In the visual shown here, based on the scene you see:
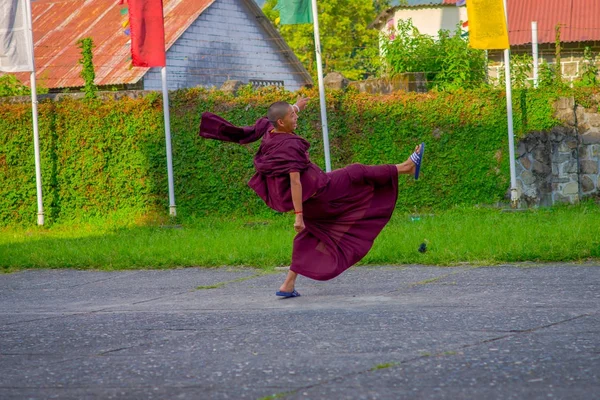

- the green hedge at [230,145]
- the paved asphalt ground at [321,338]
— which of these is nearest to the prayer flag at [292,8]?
the green hedge at [230,145]

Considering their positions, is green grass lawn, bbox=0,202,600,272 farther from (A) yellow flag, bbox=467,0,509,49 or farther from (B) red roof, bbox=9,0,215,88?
(B) red roof, bbox=9,0,215,88

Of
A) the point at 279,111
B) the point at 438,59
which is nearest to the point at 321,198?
the point at 279,111

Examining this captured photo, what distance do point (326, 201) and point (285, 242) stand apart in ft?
13.9

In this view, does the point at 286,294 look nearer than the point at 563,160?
Yes

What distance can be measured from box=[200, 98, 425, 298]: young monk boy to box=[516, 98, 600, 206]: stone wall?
8694 millimetres

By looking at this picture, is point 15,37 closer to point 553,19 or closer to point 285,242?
point 285,242

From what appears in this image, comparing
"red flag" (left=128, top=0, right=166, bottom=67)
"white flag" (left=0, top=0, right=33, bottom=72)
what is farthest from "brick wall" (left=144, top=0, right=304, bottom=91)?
"red flag" (left=128, top=0, right=166, bottom=67)

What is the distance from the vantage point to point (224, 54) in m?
32.4

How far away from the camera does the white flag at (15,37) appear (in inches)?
701

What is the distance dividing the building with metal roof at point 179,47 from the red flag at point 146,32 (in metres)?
10.3

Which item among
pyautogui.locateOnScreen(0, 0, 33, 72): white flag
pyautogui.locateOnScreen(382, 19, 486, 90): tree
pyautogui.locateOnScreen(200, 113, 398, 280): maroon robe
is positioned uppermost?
pyautogui.locateOnScreen(0, 0, 33, 72): white flag

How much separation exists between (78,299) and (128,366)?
4030 mm

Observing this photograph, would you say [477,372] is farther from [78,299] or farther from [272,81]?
[272,81]

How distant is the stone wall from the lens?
1716cm
